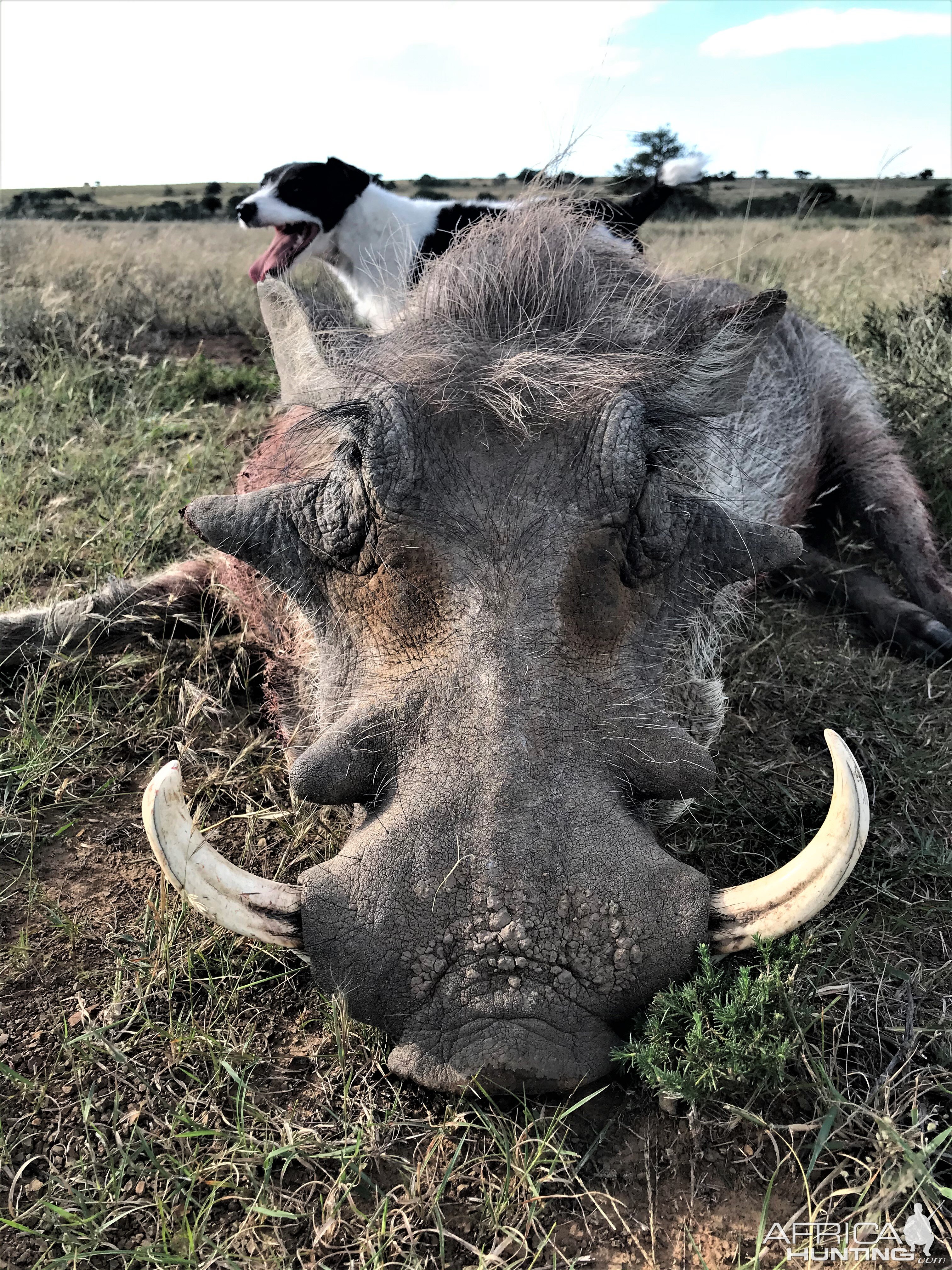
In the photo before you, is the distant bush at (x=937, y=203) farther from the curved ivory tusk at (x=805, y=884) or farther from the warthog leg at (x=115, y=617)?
the curved ivory tusk at (x=805, y=884)

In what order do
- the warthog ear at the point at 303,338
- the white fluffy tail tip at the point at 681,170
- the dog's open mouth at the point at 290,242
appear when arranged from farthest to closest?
the dog's open mouth at the point at 290,242 → the white fluffy tail tip at the point at 681,170 → the warthog ear at the point at 303,338

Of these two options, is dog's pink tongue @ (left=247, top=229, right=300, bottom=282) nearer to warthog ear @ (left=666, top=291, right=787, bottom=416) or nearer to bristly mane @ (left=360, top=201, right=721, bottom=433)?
bristly mane @ (left=360, top=201, right=721, bottom=433)

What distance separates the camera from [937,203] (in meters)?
14.3

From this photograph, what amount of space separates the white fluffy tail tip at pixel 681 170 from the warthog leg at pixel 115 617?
3932 millimetres

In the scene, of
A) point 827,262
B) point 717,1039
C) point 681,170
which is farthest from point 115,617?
point 827,262

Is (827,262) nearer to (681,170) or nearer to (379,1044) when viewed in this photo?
(681,170)

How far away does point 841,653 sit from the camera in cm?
309

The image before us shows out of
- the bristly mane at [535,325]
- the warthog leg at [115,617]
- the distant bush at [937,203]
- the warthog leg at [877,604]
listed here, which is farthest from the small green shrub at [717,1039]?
the distant bush at [937,203]

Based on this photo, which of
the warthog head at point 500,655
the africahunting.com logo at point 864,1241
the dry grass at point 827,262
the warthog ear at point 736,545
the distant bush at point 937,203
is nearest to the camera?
the africahunting.com logo at point 864,1241

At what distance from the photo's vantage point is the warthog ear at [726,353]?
2.16m

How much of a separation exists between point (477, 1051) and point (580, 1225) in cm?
30

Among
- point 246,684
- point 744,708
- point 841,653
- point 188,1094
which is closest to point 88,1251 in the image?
point 188,1094

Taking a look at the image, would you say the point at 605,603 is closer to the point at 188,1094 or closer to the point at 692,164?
the point at 188,1094

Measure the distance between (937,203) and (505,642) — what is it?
627 inches
